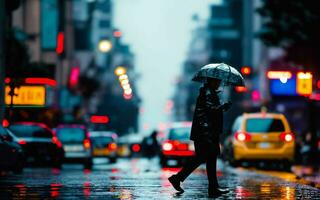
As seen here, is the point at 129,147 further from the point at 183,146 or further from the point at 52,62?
the point at 183,146

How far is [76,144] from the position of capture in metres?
38.7

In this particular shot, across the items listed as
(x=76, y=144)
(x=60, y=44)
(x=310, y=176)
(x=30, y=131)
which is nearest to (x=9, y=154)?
(x=310, y=176)

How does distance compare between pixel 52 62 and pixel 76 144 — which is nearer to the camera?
pixel 76 144

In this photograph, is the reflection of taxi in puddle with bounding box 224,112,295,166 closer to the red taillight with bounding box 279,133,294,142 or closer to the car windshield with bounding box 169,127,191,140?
the red taillight with bounding box 279,133,294,142

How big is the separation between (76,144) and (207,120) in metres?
23.2

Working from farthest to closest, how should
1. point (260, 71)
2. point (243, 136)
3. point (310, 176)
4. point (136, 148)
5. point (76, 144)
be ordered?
1. point (260, 71)
2. point (136, 148)
3. point (76, 144)
4. point (243, 136)
5. point (310, 176)

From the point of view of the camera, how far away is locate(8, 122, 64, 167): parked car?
34125mm

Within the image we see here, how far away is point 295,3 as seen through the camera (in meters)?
47.6

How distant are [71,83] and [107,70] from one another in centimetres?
7839

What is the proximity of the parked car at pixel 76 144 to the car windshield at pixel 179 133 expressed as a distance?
320cm

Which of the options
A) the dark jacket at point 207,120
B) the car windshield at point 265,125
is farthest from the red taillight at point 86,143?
the dark jacket at point 207,120

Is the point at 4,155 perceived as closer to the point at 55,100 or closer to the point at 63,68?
the point at 55,100

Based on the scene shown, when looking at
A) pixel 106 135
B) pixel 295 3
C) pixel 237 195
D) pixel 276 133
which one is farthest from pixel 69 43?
pixel 237 195

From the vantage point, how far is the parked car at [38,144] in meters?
34.1
